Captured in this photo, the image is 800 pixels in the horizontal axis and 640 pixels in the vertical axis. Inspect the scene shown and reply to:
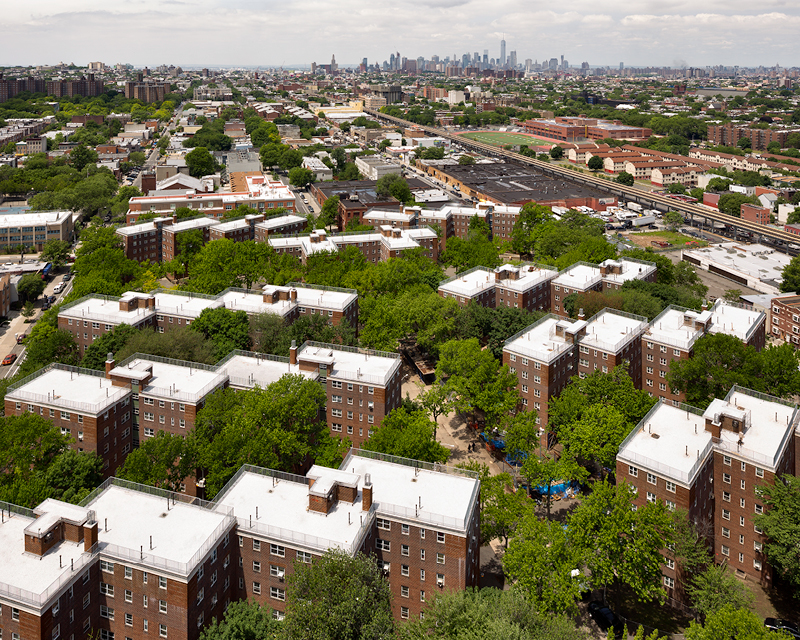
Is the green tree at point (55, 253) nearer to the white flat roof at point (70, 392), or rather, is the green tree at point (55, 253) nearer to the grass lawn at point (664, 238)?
the white flat roof at point (70, 392)

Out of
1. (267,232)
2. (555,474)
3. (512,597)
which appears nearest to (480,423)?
(555,474)

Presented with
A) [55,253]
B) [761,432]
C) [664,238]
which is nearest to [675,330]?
[761,432]

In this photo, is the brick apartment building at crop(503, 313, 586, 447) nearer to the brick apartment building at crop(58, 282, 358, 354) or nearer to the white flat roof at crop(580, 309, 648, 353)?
the white flat roof at crop(580, 309, 648, 353)

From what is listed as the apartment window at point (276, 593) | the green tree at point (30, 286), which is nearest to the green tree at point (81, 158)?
the green tree at point (30, 286)

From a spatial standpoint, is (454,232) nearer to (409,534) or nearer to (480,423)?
(480,423)

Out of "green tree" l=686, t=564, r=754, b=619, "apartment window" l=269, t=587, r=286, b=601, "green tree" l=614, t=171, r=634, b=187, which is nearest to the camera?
"apartment window" l=269, t=587, r=286, b=601

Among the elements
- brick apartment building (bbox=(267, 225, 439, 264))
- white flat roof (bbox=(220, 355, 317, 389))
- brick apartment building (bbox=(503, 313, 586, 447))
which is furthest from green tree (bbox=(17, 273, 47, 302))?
brick apartment building (bbox=(503, 313, 586, 447))
